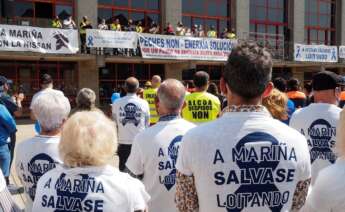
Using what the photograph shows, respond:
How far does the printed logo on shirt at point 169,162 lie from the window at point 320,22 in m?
31.5

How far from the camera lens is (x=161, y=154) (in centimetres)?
387

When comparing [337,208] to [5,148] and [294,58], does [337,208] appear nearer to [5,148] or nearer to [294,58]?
[5,148]

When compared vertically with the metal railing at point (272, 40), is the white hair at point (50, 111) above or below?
below

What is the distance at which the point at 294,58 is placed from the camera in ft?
94.2

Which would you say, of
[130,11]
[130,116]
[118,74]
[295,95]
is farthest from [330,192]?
[130,11]

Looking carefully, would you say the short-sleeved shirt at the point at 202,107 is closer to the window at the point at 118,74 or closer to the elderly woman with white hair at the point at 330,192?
the elderly woman with white hair at the point at 330,192

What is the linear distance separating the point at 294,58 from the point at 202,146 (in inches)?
1081

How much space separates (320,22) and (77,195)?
34.2 m

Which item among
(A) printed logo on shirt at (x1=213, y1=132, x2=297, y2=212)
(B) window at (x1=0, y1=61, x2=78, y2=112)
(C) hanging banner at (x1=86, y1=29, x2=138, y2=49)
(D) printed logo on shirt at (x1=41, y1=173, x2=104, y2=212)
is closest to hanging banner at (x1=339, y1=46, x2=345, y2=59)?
(C) hanging banner at (x1=86, y1=29, x2=138, y2=49)

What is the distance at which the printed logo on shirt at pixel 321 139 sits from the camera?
Answer: 15.3 ft

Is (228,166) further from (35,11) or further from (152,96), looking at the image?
(35,11)

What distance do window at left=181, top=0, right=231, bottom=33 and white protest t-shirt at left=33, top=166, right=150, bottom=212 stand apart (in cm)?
2551

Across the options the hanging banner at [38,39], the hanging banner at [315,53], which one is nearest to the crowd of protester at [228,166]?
the hanging banner at [38,39]

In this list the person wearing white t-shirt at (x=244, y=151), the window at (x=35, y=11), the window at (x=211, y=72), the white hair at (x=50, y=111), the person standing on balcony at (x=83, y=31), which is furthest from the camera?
the window at (x=211, y=72)
